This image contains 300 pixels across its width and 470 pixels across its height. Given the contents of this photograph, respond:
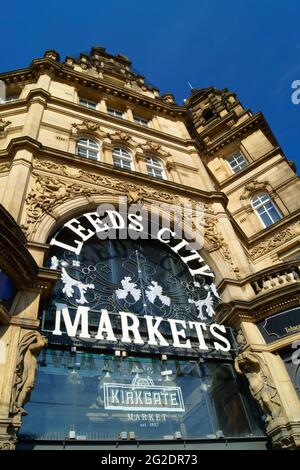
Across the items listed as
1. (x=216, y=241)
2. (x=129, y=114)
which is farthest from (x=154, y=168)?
(x=216, y=241)

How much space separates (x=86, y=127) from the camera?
16156 millimetres

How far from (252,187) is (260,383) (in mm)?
14513

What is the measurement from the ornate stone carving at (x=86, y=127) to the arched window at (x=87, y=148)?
0.43m

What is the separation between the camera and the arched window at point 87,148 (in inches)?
593

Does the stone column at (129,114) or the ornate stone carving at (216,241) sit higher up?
the stone column at (129,114)

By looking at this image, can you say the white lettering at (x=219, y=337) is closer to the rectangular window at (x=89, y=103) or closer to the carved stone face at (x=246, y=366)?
the carved stone face at (x=246, y=366)

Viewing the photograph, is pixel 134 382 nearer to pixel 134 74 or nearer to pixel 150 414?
pixel 150 414

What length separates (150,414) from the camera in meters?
8.22

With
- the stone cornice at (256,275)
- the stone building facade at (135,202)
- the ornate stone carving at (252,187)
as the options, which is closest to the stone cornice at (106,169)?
the stone building facade at (135,202)

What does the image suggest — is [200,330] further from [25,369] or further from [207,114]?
[207,114]

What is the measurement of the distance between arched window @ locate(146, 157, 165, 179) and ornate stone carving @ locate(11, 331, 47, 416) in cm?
1055

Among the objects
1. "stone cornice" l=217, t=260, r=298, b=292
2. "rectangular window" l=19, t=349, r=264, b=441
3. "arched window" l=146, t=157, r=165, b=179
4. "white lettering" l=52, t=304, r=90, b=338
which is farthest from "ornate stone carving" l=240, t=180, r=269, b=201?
"white lettering" l=52, t=304, r=90, b=338

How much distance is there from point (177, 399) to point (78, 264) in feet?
16.5
